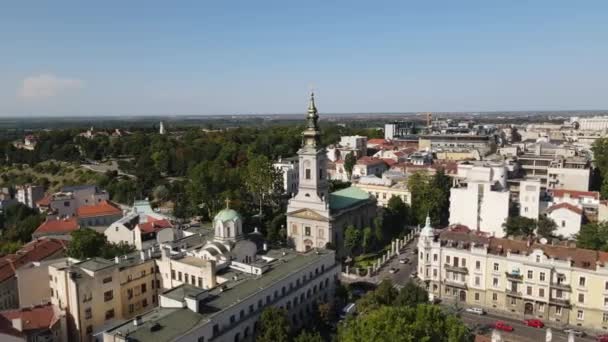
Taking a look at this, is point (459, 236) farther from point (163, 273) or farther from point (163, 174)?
point (163, 174)

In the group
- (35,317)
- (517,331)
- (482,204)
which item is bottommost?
(517,331)

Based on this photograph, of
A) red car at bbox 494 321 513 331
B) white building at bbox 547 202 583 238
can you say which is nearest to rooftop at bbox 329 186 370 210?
red car at bbox 494 321 513 331

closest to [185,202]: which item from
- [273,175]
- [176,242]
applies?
[273,175]

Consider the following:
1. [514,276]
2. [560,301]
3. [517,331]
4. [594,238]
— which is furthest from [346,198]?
[594,238]

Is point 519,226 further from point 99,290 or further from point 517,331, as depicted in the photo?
point 99,290

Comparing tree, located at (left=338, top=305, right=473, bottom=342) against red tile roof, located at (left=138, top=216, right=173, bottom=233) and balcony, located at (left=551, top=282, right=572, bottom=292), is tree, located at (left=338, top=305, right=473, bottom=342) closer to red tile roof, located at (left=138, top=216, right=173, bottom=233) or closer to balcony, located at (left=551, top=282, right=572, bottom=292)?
balcony, located at (left=551, top=282, right=572, bottom=292)

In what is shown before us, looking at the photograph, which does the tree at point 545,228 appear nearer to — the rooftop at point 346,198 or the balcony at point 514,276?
the balcony at point 514,276

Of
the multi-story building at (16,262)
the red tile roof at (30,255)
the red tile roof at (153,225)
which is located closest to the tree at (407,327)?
the red tile roof at (153,225)
